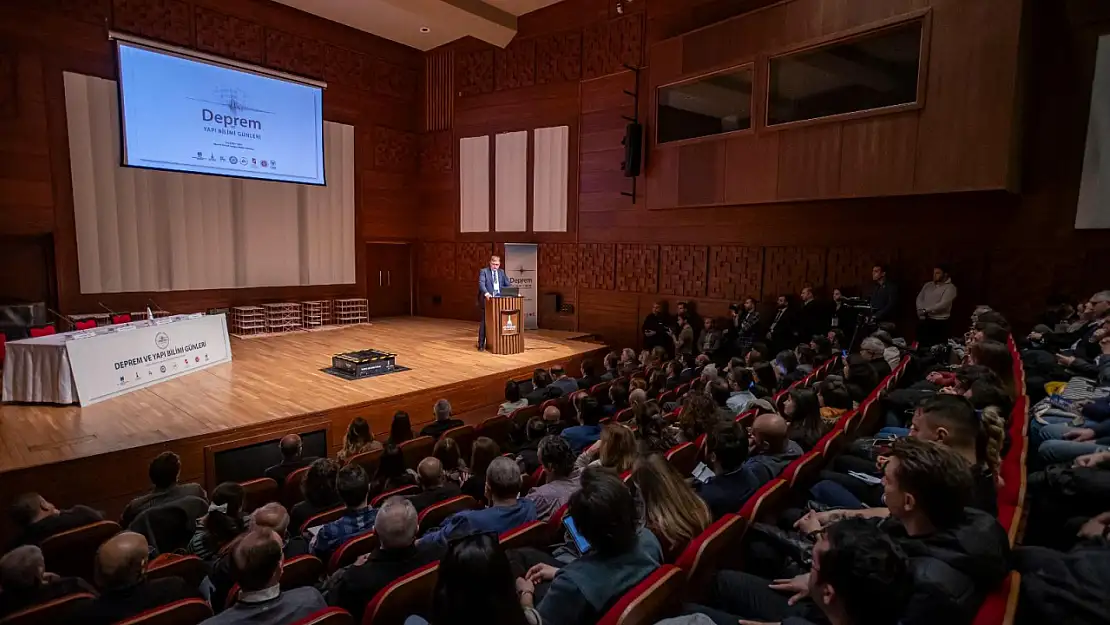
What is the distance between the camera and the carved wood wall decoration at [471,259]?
10555 millimetres

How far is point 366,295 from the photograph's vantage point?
1091cm

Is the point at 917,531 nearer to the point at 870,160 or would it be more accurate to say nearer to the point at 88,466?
the point at 88,466

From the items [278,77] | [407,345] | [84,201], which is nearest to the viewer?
[84,201]

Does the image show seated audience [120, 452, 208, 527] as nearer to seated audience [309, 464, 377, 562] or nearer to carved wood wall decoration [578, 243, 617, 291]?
seated audience [309, 464, 377, 562]

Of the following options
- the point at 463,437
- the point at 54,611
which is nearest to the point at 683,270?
the point at 463,437

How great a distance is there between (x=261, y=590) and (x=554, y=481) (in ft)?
4.21

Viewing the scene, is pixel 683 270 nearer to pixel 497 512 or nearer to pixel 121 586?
pixel 497 512

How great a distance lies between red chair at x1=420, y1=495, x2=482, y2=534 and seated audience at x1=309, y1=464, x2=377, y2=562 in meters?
0.23

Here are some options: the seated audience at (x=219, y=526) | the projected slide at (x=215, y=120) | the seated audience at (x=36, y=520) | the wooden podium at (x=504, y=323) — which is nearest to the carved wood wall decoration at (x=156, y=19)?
the projected slide at (x=215, y=120)

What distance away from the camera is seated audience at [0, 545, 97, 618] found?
1.92 m

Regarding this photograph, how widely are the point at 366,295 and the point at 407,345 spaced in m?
3.31

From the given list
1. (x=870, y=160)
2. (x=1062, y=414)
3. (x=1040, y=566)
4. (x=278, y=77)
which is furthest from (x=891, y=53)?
(x=278, y=77)

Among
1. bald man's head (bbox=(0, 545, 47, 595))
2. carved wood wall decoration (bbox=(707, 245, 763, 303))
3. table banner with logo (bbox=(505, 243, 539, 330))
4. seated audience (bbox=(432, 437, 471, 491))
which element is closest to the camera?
bald man's head (bbox=(0, 545, 47, 595))

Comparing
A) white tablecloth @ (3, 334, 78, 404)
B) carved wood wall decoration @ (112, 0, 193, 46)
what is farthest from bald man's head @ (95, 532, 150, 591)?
carved wood wall decoration @ (112, 0, 193, 46)
